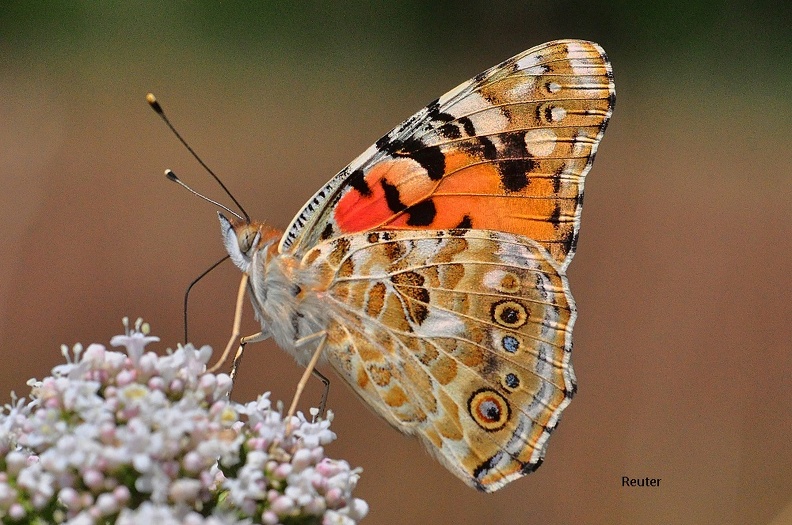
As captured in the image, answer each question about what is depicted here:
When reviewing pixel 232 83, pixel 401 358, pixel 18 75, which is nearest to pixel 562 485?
pixel 401 358

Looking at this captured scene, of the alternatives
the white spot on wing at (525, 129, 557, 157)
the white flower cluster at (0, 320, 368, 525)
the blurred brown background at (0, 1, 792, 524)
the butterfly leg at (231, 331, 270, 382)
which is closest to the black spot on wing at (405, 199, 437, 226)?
the white spot on wing at (525, 129, 557, 157)

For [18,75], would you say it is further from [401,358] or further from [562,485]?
[401,358]

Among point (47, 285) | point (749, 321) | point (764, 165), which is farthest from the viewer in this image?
point (764, 165)

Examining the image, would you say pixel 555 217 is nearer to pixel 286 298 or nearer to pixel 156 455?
pixel 286 298

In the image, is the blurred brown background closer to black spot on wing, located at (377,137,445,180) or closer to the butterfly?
the butterfly

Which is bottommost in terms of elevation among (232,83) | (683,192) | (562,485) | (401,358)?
(562,485)

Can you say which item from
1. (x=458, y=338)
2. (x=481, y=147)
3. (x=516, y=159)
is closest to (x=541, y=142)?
(x=516, y=159)

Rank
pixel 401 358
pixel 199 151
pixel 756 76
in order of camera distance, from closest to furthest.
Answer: pixel 401 358, pixel 199 151, pixel 756 76
